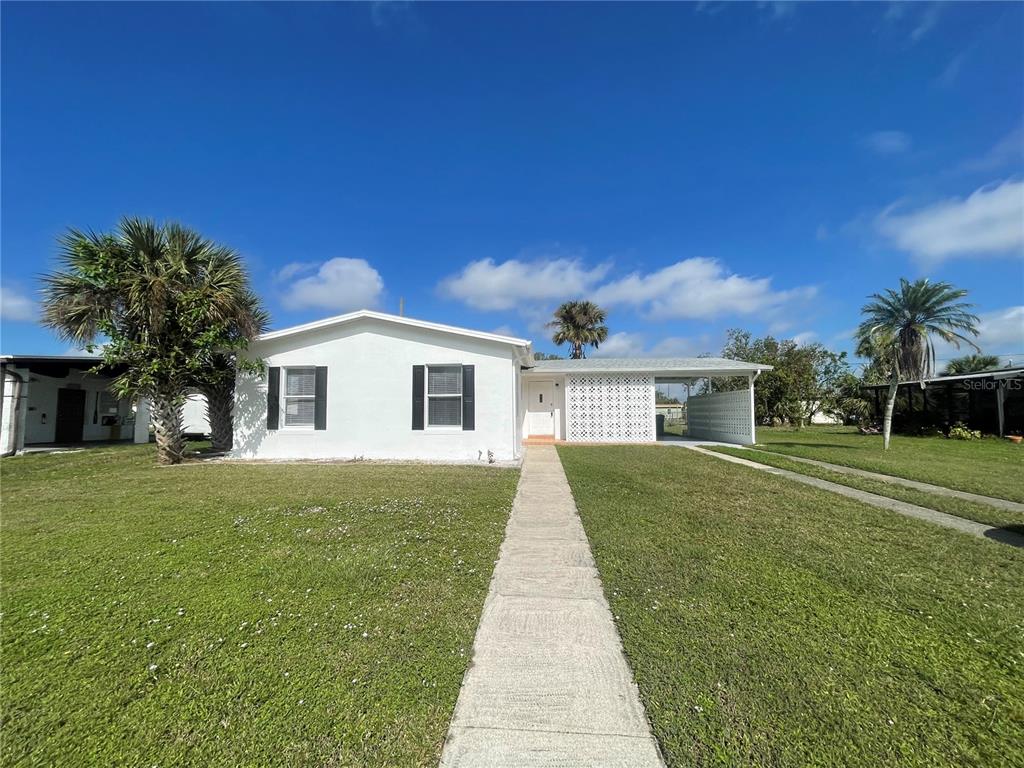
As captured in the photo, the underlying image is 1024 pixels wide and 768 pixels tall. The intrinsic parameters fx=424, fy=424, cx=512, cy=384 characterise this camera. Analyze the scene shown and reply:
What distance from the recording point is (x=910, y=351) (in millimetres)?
20922

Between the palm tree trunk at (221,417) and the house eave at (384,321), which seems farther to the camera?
the palm tree trunk at (221,417)

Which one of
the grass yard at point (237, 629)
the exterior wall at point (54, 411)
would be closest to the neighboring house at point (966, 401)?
the grass yard at point (237, 629)

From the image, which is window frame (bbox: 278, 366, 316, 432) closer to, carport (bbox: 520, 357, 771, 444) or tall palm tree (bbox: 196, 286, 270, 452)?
tall palm tree (bbox: 196, 286, 270, 452)

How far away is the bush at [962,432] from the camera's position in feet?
58.0

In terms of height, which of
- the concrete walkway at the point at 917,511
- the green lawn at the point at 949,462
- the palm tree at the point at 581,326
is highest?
the palm tree at the point at 581,326

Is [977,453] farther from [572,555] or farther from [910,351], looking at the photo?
[572,555]

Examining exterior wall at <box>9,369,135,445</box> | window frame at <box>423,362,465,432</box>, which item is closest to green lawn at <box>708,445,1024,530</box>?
window frame at <box>423,362,465,432</box>

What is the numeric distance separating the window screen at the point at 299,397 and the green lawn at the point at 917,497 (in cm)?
1175

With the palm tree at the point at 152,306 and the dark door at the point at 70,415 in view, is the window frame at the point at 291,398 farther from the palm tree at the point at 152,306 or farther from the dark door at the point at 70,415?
the dark door at the point at 70,415

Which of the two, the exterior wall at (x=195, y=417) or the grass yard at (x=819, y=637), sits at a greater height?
the exterior wall at (x=195, y=417)

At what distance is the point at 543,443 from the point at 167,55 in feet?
46.4

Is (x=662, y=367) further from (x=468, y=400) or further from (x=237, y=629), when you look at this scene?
(x=237, y=629)

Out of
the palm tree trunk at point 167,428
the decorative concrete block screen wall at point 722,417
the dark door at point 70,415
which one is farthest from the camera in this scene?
the decorative concrete block screen wall at point 722,417

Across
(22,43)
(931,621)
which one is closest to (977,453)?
(931,621)
